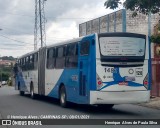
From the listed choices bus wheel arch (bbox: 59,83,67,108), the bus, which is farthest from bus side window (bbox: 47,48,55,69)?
the bus

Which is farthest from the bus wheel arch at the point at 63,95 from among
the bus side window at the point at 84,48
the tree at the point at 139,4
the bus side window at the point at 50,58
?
the tree at the point at 139,4

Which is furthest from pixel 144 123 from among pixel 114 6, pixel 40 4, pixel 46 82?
pixel 40 4

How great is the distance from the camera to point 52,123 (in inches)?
573

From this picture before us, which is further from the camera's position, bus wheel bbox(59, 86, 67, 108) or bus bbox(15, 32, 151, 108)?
bus wheel bbox(59, 86, 67, 108)

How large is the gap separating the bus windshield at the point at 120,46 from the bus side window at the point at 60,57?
4000mm

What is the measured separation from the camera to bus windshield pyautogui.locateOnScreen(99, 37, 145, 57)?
17344mm

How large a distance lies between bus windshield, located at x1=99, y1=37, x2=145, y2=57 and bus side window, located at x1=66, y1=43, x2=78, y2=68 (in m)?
2.07

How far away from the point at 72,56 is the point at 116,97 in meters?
3.36

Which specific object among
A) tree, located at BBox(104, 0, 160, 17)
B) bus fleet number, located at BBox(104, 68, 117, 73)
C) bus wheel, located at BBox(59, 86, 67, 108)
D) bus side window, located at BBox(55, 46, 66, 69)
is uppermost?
tree, located at BBox(104, 0, 160, 17)

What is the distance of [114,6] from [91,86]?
3698 millimetres

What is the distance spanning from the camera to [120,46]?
57.4 feet

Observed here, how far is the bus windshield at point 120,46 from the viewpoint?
17.3m

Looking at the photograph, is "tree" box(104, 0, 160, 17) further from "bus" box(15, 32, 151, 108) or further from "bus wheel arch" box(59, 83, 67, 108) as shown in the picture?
"bus wheel arch" box(59, 83, 67, 108)

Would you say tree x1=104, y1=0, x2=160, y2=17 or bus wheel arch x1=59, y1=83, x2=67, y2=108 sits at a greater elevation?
tree x1=104, y1=0, x2=160, y2=17
